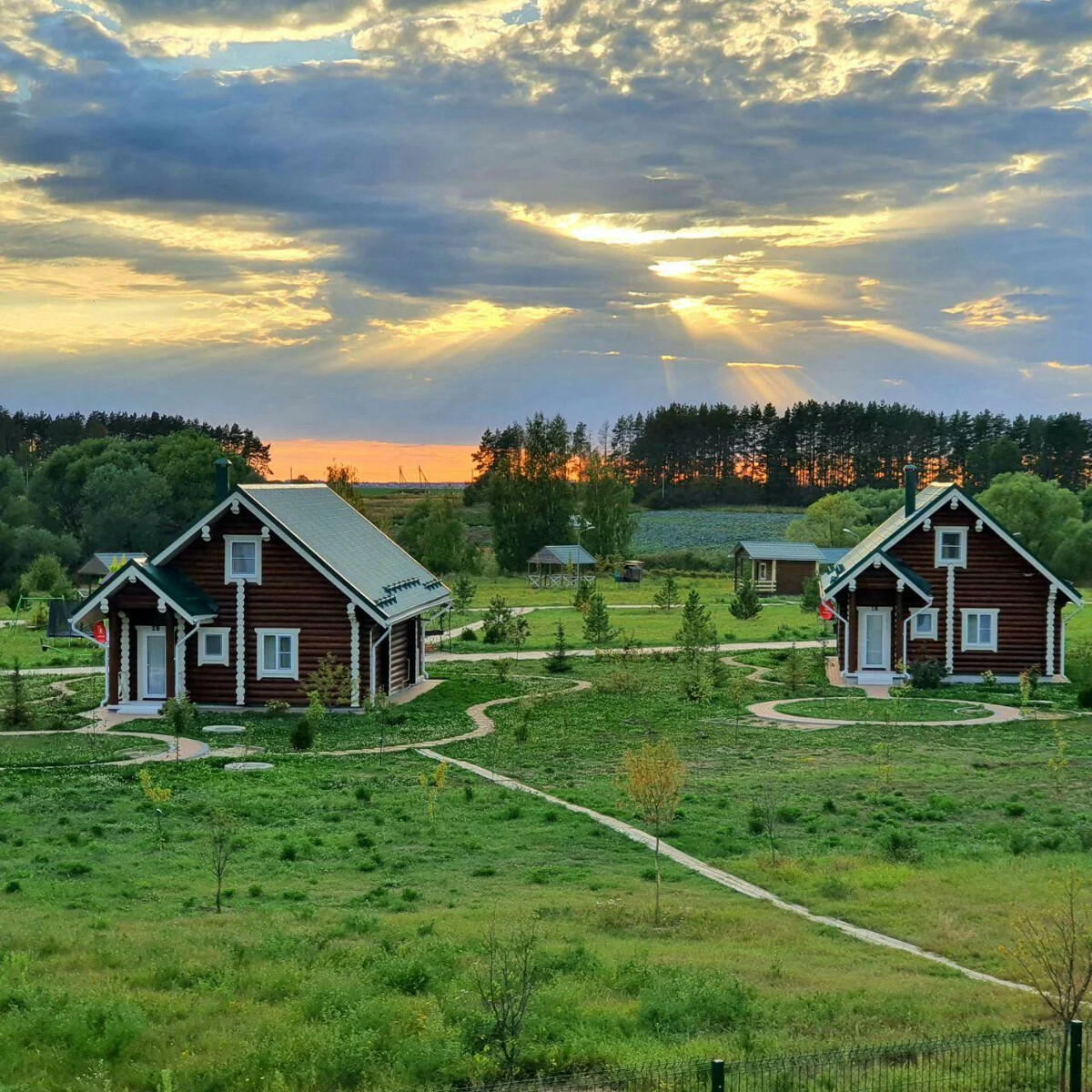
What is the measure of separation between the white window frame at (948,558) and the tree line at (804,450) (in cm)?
11405

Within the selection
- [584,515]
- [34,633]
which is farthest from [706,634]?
[584,515]

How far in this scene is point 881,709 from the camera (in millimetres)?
41594

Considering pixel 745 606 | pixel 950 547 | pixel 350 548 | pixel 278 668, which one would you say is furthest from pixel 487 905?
pixel 745 606

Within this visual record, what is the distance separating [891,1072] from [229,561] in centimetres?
3185

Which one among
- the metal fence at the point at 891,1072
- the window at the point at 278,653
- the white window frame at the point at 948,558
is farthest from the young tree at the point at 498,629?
the metal fence at the point at 891,1072

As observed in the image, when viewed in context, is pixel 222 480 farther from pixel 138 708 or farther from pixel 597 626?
pixel 597 626

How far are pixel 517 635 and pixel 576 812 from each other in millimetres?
33476

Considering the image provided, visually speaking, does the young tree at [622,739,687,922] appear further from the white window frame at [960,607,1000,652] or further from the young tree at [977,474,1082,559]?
the young tree at [977,474,1082,559]

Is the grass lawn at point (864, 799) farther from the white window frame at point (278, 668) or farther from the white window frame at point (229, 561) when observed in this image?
the white window frame at point (229, 561)

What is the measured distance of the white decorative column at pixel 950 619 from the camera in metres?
47.6

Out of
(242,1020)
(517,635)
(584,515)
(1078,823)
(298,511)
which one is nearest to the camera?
(242,1020)

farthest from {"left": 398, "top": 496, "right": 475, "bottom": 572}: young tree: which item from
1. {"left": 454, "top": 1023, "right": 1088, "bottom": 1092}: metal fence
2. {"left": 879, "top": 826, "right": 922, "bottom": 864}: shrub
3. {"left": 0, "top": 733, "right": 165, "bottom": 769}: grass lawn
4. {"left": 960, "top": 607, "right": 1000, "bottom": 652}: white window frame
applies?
{"left": 454, "top": 1023, "right": 1088, "bottom": 1092}: metal fence

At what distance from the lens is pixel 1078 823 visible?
25.1 meters

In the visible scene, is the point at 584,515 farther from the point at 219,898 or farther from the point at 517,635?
the point at 219,898
